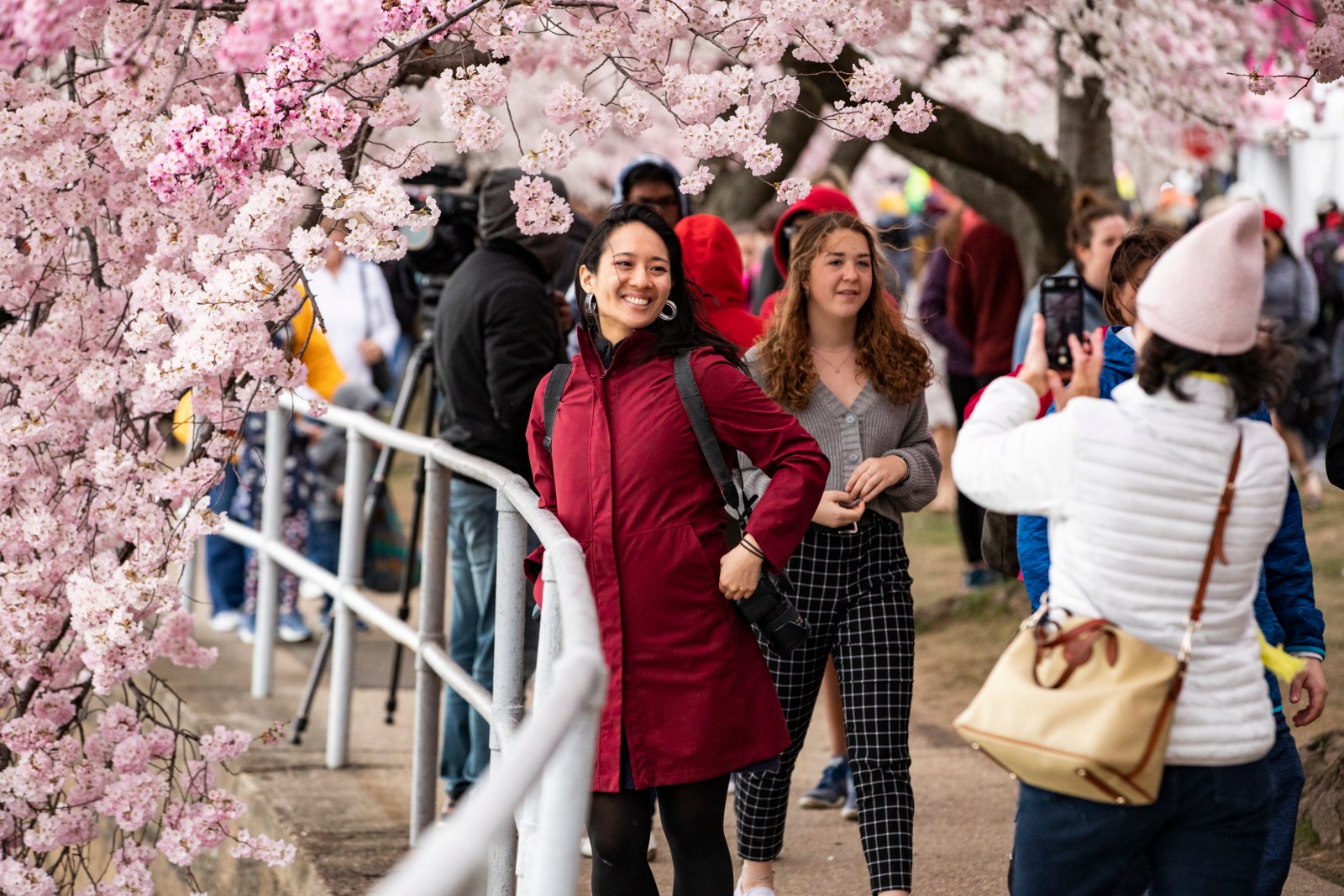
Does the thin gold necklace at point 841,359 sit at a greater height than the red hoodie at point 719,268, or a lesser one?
lesser

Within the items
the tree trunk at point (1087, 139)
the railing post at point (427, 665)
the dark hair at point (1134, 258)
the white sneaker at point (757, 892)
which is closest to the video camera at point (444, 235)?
the railing post at point (427, 665)

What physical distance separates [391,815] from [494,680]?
1.71 meters

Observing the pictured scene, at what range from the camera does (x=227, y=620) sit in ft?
25.3

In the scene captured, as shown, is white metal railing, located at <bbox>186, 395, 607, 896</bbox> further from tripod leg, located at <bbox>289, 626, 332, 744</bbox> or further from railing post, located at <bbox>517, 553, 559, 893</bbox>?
tripod leg, located at <bbox>289, 626, 332, 744</bbox>

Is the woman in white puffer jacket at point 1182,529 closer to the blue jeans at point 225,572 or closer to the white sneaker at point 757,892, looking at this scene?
the white sneaker at point 757,892

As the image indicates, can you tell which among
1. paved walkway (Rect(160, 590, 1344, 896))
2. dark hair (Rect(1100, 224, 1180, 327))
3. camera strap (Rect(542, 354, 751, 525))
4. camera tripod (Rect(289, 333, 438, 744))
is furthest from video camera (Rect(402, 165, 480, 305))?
dark hair (Rect(1100, 224, 1180, 327))

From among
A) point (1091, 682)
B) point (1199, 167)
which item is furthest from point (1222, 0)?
point (1199, 167)

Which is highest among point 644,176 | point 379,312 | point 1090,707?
point 644,176

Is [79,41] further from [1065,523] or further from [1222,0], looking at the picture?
[1222,0]

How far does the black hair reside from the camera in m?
4.88

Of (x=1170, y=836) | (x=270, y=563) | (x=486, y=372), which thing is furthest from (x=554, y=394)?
(x=270, y=563)

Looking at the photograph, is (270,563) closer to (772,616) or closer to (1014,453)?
(772,616)

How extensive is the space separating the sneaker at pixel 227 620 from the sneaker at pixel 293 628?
0.20 m

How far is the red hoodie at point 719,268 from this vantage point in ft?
14.8
